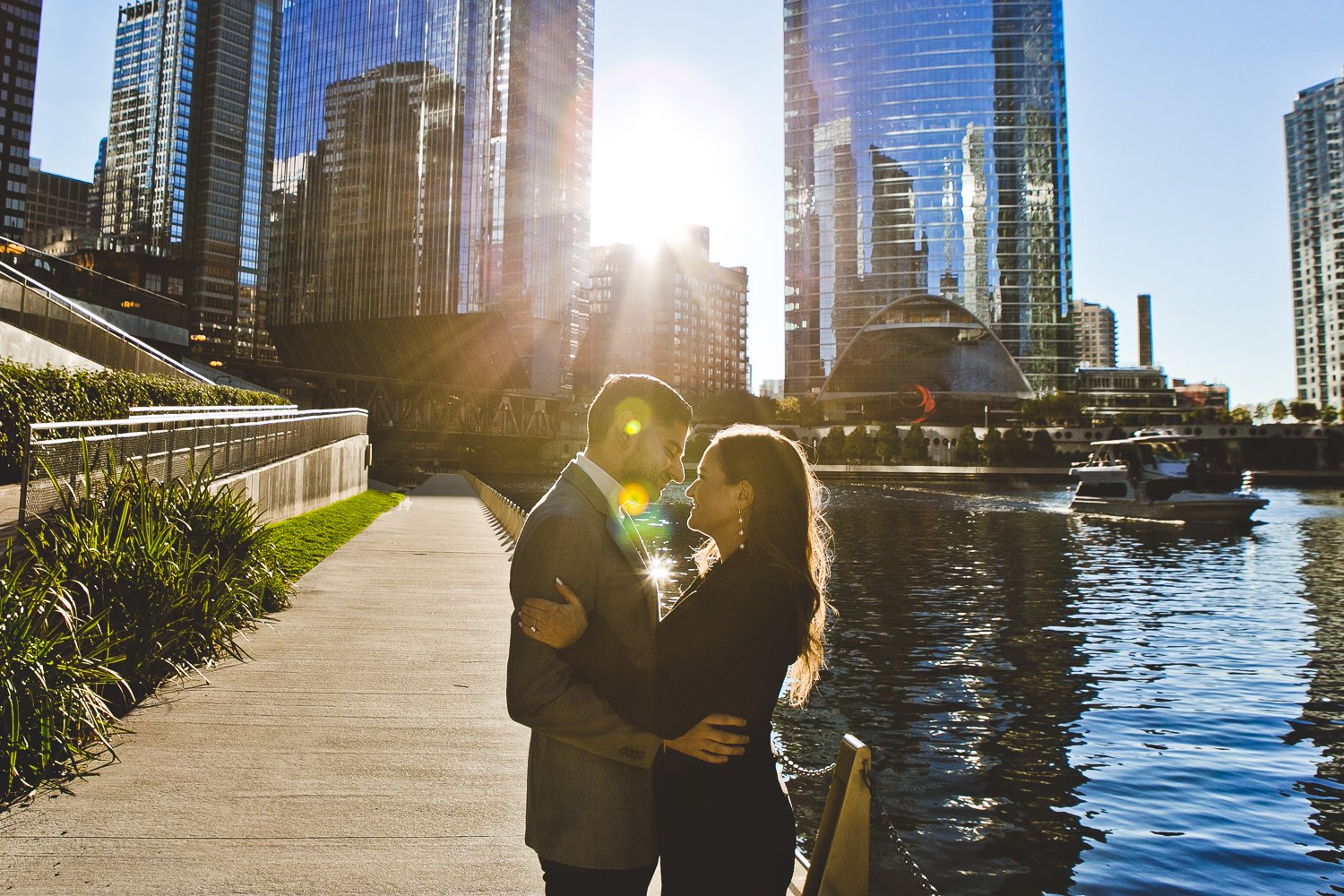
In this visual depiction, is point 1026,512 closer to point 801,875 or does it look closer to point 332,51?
point 801,875

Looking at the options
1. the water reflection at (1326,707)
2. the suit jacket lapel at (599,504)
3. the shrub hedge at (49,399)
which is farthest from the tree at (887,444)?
the suit jacket lapel at (599,504)

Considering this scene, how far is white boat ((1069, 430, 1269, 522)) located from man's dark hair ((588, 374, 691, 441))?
48074mm

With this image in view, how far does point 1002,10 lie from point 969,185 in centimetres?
3254

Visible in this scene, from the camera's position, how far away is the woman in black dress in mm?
2809

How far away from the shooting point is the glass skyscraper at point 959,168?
158625mm

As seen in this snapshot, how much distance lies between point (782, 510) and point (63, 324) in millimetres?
28292

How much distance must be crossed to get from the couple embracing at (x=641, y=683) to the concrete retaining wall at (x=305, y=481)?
11764mm

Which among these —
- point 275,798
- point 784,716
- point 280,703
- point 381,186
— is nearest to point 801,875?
point 275,798

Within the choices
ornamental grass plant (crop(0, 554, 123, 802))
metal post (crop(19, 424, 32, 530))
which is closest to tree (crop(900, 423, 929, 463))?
metal post (crop(19, 424, 32, 530))

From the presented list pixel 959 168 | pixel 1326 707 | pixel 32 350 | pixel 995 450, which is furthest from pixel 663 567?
pixel 959 168

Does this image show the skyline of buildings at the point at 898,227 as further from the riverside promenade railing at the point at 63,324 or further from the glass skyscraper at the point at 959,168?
the riverside promenade railing at the point at 63,324

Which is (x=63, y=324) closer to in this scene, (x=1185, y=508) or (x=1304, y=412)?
(x=1185, y=508)

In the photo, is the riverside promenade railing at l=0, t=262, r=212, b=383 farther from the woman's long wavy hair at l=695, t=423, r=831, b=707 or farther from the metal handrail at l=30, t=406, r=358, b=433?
the woman's long wavy hair at l=695, t=423, r=831, b=707

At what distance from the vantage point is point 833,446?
13188 cm
